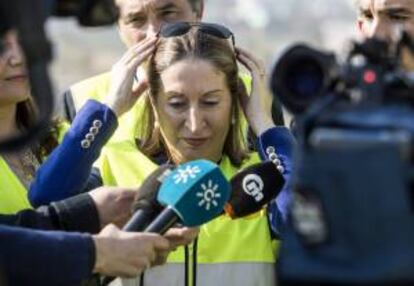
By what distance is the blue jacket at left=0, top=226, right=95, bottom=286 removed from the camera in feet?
11.4

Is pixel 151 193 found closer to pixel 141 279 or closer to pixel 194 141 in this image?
pixel 141 279

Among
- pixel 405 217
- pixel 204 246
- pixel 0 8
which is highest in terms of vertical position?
pixel 0 8

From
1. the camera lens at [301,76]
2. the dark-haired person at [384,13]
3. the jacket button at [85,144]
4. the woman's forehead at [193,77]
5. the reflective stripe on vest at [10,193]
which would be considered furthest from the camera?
the dark-haired person at [384,13]

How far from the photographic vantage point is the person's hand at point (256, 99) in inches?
170

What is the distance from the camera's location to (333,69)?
272 centimetres

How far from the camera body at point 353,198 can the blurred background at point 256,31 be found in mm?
22321

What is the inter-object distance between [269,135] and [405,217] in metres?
1.92

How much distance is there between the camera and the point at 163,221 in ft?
11.4

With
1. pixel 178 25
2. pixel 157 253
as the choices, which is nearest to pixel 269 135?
pixel 178 25

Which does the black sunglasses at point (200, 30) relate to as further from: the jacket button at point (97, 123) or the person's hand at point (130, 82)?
the jacket button at point (97, 123)

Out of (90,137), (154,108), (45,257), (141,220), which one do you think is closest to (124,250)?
(141,220)

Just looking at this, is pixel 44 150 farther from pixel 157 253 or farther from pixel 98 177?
pixel 157 253

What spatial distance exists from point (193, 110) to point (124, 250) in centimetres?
79

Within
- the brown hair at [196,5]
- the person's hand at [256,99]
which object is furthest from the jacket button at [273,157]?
the brown hair at [196,5]
